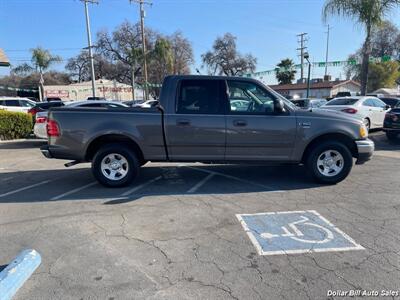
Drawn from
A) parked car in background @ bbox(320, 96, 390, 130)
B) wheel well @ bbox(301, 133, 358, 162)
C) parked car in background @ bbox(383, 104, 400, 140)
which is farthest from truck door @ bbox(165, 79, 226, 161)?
parked car in background @ bbox(383, 104, 400, 140)

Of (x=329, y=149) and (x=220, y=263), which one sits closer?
(x=220, y=263)

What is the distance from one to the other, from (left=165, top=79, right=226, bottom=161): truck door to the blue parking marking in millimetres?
1639

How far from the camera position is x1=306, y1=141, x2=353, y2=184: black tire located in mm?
5785

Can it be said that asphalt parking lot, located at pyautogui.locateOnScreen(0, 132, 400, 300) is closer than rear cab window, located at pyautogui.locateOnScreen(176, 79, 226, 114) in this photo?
Yes

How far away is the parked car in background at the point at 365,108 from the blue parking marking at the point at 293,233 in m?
8.76

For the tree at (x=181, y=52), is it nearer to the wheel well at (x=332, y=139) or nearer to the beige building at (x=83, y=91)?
the beige building at (x=83, y=91)

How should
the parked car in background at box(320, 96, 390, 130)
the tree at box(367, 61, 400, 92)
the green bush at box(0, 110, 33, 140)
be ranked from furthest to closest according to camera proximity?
the tree at box(367, 61, 400, 92) < the green bush at box(0, 110, 33, 140) < the parked car in background at box(320, 96, 390, 130)

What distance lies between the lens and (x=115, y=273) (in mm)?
3100

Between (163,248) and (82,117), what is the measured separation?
310cm

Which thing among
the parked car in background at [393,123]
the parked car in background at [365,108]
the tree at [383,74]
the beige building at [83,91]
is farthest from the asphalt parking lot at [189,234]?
the tree at [383,74]

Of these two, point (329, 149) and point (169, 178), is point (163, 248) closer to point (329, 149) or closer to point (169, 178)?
point (169, 178)

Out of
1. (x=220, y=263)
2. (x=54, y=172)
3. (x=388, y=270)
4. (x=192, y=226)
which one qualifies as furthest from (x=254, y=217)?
(x=54, y=172)

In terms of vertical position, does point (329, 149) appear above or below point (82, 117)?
below

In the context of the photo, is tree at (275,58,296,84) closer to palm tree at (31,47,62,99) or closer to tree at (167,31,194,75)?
tree at (167,31,194,75)
